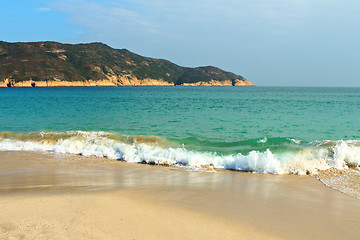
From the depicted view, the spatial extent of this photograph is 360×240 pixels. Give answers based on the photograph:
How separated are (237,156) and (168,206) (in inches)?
189

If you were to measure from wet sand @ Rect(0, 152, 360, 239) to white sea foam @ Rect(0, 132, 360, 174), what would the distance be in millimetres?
666

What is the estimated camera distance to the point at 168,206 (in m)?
6.16

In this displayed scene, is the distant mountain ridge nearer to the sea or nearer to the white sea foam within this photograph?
the sea

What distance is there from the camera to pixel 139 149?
11.9 metres

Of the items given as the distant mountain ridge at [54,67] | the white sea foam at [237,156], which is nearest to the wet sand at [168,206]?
the white sea foam at [237,156]

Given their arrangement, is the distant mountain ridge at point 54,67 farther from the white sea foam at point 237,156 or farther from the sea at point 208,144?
the white sea foam at point 237,156

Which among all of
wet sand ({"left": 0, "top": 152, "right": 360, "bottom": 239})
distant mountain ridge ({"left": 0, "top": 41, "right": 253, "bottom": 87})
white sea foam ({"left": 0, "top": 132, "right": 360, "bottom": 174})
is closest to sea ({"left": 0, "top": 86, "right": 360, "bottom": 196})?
white sea foam ({"left": 0, "top": 132, "right": 360, "bottom": 174})

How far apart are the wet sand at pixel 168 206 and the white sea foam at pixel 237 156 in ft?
2.19

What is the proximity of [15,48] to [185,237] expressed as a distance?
614 feet

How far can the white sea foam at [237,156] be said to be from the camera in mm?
9617

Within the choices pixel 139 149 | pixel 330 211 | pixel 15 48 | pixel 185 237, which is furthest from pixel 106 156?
pixel 15 48

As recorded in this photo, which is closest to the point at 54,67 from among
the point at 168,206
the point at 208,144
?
the point at 208,144

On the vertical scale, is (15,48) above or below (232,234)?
above

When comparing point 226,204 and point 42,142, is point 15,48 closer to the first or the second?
point 42,142
